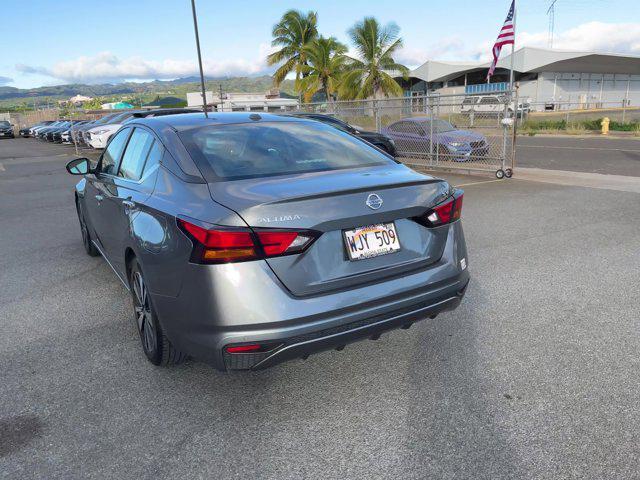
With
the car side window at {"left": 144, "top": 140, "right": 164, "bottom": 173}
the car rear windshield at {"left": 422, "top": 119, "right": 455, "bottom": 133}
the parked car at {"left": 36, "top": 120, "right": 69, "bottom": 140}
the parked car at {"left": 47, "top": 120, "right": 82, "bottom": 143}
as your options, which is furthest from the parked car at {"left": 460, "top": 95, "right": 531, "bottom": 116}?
the parked car at {"left": 36, "top": 120, "right": 69, "bottom": 140}

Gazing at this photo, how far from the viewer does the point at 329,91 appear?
121 ft

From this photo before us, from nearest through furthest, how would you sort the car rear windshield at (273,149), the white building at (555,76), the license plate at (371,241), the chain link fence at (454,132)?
1. the license plate at (371,241)
2. the car rear windshield at (273,149)
3. the chain link fence at (454,132)
4. the white building at (555,76)

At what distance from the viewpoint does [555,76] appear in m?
59.2

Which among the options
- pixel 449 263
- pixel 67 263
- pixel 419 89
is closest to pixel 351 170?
pixel 449 263

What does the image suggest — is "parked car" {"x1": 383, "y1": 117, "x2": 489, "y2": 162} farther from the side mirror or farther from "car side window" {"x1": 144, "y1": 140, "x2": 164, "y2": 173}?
"car side window" {"x1": 144, "y1": 140, "x2": 164, "y2": 173}

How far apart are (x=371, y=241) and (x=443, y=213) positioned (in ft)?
1.88

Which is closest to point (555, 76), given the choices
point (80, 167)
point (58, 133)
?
point (58, 133)

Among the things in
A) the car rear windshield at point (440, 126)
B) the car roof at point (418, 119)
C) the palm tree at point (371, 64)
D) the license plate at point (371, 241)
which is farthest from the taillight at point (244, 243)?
the palm tree at point (371, 64)

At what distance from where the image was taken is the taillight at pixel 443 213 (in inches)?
114

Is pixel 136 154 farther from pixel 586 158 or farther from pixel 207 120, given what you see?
pixel 586 158

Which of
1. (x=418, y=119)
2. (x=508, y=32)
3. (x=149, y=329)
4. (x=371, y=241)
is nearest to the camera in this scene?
(x=371, y=241)

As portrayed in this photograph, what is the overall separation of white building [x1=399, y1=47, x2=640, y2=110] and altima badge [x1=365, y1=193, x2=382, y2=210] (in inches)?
2196

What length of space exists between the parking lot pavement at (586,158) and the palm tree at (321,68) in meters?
19.2

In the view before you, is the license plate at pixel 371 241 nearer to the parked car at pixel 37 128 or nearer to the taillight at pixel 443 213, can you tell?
the taillight at pixel 443 213
